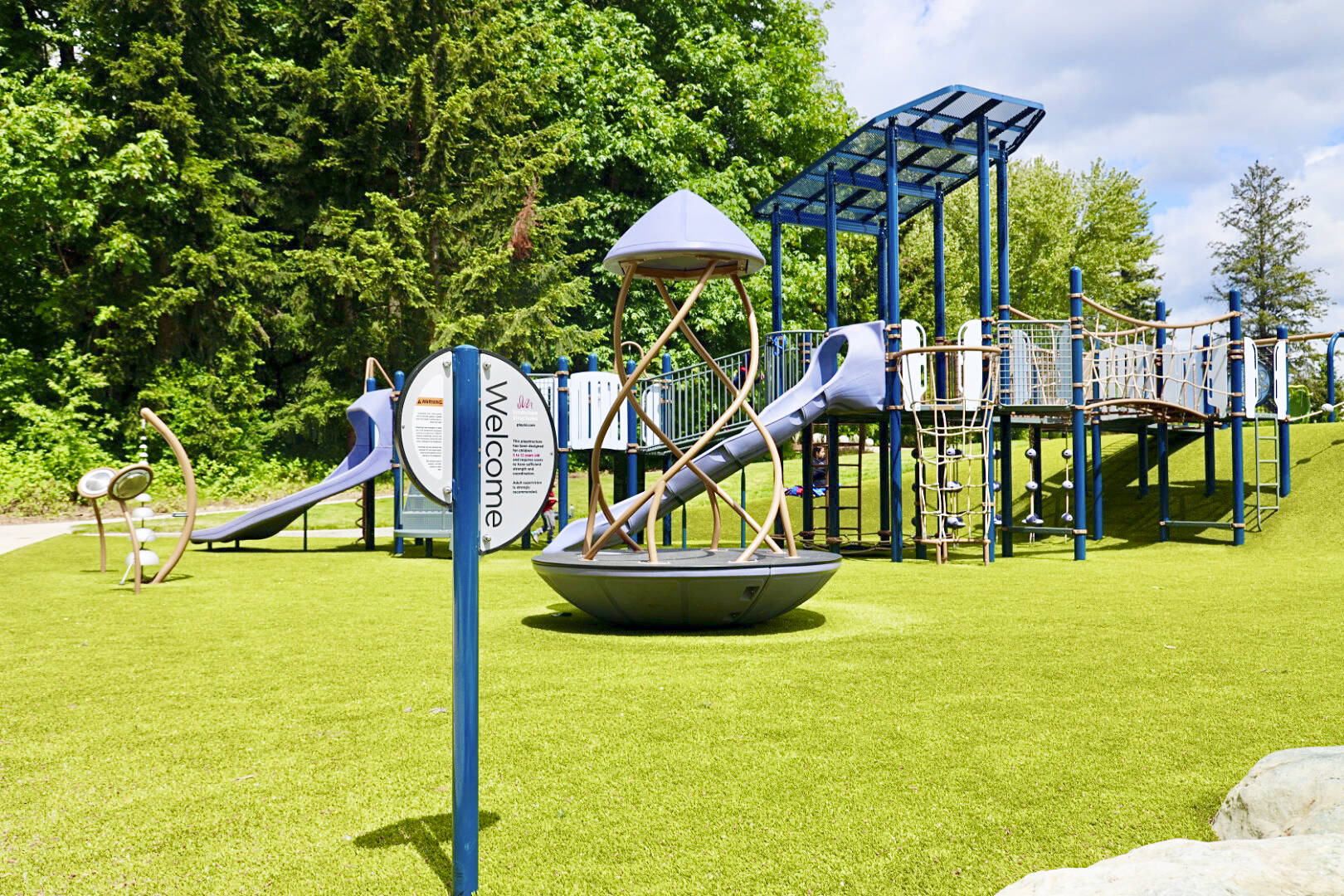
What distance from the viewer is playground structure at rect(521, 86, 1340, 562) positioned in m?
14.6

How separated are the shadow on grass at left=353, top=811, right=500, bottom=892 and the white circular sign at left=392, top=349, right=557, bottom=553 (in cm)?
106

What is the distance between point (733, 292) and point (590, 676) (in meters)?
24.5

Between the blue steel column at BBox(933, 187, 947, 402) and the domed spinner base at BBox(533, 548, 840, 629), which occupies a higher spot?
the blue steel column at BBox(933, 187, 947, 402)

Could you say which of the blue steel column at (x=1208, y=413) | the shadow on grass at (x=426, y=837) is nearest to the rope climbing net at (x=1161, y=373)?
the blue steel column at (x=1208, y=413)

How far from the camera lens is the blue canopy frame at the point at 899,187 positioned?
15.3 metres

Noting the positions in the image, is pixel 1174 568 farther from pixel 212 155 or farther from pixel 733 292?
pixel 212 155

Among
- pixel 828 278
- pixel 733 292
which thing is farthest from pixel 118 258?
pixel 828 278

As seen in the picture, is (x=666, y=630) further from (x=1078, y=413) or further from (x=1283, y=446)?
(x=1283, y=446)

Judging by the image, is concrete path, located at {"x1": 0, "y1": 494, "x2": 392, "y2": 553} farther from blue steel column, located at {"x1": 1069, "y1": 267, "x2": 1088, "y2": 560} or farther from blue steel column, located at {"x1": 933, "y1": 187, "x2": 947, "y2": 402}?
blue steel column, located at {"x1": 1069, "y1": 267, "x2": 1088, "y2": 560}

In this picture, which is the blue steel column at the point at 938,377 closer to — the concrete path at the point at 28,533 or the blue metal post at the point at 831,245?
the blue metal post at the point at 831,245

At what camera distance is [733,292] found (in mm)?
30328

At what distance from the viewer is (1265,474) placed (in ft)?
60.8

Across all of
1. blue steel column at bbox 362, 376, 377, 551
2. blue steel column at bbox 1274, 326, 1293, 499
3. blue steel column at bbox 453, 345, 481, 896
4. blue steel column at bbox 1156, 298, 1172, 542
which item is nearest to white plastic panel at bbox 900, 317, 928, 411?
blue steel column at bbox 1156, 298, 1172, 542

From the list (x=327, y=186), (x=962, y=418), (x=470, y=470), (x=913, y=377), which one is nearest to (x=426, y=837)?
(x=470, y=470)
